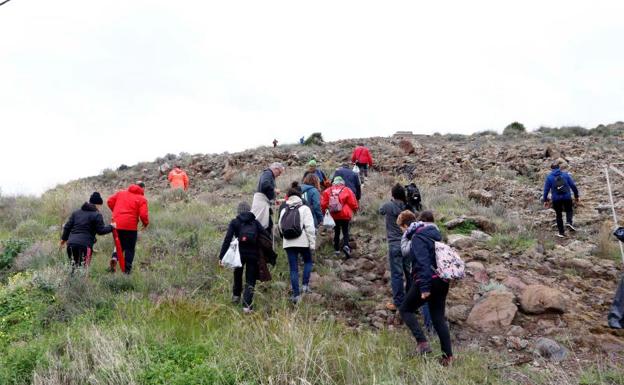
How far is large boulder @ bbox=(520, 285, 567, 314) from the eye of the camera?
748 cm

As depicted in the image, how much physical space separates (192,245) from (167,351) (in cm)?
519

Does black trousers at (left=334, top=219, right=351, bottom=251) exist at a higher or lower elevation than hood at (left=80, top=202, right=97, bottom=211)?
Result: lower

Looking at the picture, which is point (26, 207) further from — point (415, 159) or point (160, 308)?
point (415, 159)

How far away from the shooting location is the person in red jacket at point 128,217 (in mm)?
9008

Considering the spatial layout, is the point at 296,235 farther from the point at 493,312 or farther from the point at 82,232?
the point at 82,232

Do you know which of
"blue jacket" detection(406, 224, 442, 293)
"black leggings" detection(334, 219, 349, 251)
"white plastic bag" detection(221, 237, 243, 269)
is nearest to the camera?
"blue jacket" detection(406, 224, 442, 293)

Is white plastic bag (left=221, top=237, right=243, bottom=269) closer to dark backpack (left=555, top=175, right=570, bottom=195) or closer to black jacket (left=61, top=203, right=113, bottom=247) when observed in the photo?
black jacket (left=61, top=203, right=113, bottom=247)

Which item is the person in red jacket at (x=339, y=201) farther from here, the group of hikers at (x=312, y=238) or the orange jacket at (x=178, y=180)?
the orange jacket at (x=178, y=180)

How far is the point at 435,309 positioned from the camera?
6.08 m

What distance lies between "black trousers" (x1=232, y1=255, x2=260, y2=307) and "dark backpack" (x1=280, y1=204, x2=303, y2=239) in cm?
62

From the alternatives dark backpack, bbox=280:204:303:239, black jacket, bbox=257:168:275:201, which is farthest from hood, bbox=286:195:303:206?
black jacket, bbox=257:168:275:201

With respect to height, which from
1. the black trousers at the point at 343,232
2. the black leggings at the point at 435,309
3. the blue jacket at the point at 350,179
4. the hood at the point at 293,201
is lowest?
the black leggings at the point at 435,309

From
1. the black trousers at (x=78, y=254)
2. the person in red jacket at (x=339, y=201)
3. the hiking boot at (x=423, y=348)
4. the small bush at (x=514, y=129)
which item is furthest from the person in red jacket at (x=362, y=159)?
the small bush at (x=514, y=129)

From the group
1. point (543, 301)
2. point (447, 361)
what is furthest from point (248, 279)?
point (543, 301)
